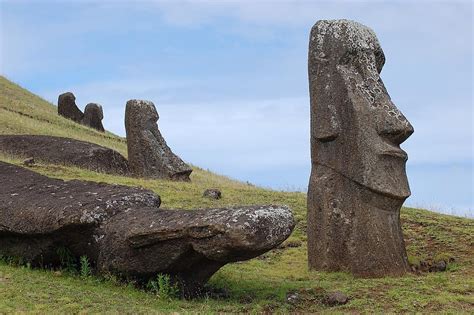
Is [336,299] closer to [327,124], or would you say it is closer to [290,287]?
[290,287]

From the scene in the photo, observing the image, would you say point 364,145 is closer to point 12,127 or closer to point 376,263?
point 376,263

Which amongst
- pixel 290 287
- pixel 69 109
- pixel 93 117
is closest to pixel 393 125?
pixel 290 287

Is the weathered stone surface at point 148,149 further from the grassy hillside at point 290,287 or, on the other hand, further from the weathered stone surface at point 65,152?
the grassy hillside at point 290,287

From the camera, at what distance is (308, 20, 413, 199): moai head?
15.8m

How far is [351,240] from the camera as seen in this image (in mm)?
15898

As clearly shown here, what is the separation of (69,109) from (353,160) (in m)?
44.7

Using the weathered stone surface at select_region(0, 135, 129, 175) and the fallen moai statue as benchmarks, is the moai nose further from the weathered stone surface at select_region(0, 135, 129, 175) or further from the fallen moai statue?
the fallen moai statue

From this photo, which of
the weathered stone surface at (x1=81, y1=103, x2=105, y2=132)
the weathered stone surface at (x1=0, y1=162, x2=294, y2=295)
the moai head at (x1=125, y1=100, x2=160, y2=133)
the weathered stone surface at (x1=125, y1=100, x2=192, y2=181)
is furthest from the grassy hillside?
the weathered stone surface at (x1=81, y1=103, x2=105, y2=132)

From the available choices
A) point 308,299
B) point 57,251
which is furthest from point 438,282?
point 57,251

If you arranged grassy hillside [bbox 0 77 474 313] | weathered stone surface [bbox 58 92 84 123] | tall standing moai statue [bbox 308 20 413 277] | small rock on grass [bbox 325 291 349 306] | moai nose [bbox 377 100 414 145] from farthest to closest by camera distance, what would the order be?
weathered stone surface [bbox 58 92 84 123] < moai nose [bbox 377 100 414 145] < tall standing moai statue [bbox 308 20 413 277] < small rock on grass [bbox 325 291 349 306] < grassy hillside [bbox 0 77 474 313]

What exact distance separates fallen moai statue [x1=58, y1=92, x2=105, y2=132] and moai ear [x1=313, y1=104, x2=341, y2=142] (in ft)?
139

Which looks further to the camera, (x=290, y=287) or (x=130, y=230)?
(x=290, y=287)

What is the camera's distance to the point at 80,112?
192 feet

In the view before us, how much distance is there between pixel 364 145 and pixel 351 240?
192cm
